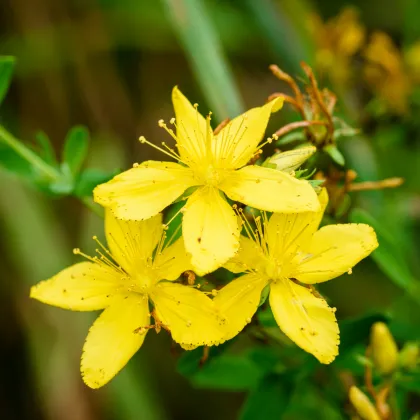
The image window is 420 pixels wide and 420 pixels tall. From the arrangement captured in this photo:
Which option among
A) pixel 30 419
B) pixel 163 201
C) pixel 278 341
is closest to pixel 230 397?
pixel 30 419

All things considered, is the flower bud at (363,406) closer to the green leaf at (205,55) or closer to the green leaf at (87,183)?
the green leaf at (87,183)

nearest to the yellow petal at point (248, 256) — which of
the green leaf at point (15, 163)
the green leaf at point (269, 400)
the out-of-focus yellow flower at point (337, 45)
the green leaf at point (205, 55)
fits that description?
the green leaf at point (269, 400)

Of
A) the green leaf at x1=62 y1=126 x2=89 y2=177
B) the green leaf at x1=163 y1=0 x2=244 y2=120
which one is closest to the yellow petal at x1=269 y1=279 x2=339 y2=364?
the green leaf at x1=62 y1=126 x2=89 y2=177

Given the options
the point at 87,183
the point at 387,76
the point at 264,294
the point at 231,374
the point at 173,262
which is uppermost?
the point at 87,183

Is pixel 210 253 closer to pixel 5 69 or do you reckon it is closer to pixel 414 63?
pixel 5 69

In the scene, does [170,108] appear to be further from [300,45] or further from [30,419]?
[30,419]

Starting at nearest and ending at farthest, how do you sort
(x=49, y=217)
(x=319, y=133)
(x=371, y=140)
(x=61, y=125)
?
(x=319, y=133) < (x=371, y=140) < (x=49, y=217) < (x=61, y=125)

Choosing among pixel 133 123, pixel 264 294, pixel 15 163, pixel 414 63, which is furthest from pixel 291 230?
pixel 133 123
